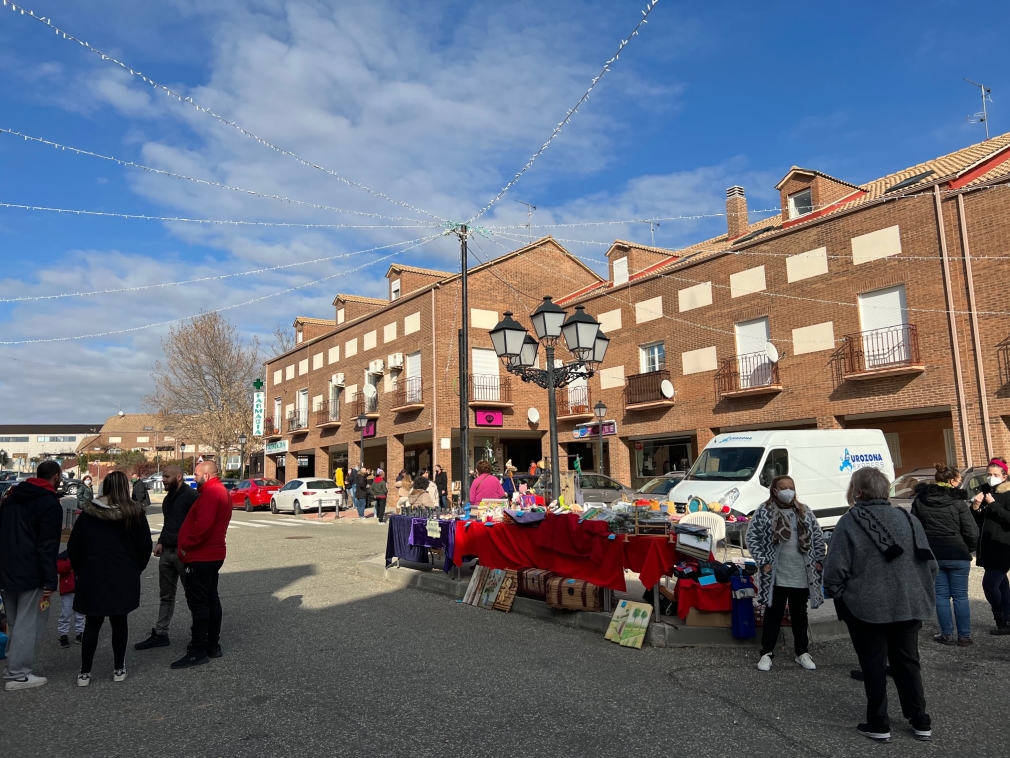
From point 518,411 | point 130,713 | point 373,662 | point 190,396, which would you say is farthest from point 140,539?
point 190,396

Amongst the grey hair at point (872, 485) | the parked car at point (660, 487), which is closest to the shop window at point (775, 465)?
the parked car at point (660, 487)

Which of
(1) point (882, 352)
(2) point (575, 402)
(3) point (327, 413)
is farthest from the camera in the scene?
(3) point (327, 413)

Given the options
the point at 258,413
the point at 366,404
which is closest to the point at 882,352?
the point at 366,404

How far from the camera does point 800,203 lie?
23.5 meters

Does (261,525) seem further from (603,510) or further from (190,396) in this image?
(190,396)

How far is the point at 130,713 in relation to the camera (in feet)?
16.1

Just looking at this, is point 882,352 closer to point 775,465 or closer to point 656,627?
point 775,465

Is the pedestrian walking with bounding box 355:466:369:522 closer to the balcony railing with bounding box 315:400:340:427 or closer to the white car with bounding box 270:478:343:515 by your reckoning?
the white car with bounding box 270:478:343:515

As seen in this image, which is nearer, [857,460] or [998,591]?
[998,591]

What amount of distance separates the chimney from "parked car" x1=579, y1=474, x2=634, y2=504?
10.9m

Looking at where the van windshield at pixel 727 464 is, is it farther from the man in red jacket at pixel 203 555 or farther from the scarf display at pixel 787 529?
the man in red jacket at pixel 203 555

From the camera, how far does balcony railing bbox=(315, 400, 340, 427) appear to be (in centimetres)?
3581

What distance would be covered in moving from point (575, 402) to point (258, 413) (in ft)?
76.4

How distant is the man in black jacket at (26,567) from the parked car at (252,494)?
27.0 metres
